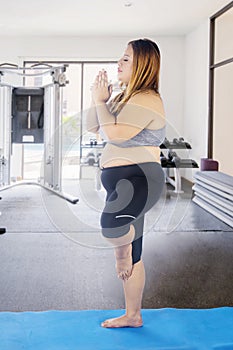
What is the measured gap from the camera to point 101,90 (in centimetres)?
152

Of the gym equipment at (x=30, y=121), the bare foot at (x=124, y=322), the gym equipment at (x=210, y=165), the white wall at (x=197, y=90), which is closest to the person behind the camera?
the bare foot at (x=124, y=322)

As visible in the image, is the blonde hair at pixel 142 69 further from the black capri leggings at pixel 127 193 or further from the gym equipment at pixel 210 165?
the gym equipment at pixel 210 165

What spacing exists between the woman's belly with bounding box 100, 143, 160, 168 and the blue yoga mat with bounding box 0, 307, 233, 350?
69 cm

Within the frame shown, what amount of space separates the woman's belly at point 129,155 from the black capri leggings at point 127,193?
2 centimetres

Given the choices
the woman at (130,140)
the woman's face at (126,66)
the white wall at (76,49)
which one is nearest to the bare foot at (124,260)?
the woman at (130,140)

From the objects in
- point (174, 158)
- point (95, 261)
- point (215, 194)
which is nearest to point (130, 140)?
point (95, 261)

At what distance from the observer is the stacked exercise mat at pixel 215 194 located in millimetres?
4078

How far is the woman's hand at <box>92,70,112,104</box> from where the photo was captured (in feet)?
4.99

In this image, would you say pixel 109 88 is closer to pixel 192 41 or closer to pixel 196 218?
pixel 196 218

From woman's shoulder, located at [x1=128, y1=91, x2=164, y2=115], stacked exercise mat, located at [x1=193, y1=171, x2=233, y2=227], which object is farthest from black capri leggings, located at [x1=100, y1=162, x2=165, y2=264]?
stacked exercise mat, located at [x1=193, y1=171, x2=233, y2=227]

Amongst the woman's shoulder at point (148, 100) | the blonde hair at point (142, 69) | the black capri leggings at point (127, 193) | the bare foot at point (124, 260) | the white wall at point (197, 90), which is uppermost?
the white wall at point (197, 90)

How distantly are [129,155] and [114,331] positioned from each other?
2.43ft

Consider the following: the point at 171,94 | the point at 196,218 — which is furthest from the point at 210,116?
the point at 196,218

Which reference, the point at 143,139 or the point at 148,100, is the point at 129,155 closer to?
the point at 143,139
